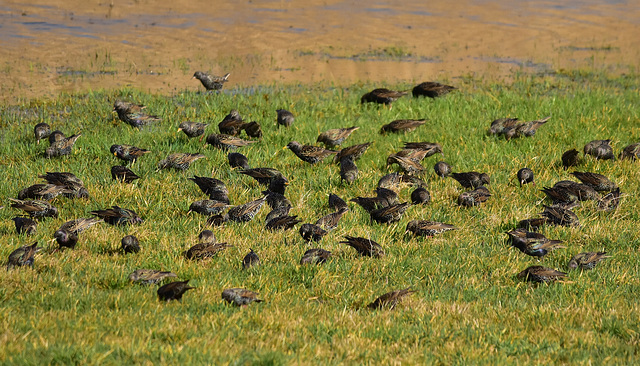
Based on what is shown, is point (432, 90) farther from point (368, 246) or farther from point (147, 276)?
point (147, 276)

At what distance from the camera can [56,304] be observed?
6.36m

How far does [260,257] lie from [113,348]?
110 inches

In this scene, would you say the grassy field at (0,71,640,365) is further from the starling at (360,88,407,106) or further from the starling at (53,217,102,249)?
the starling at (360,88,407,106)

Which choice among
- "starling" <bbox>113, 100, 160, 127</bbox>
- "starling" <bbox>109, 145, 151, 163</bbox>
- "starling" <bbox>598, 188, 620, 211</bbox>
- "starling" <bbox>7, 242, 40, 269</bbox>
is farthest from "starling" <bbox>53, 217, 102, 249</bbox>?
"starling" <bbox>598, 188, 620, 211</bbox>

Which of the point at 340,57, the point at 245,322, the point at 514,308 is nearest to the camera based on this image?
the point at 245,322

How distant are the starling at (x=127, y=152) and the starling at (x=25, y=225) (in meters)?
3.09

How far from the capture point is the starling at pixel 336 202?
987cm

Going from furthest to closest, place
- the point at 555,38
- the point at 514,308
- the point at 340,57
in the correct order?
the point at 555,38 → the point at 340,57 → the point at 514,308

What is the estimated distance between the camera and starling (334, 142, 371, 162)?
12.1 metres

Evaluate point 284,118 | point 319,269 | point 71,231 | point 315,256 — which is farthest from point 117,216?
point 284,118

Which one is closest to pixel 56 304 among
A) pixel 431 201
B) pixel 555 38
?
pixel 431 201

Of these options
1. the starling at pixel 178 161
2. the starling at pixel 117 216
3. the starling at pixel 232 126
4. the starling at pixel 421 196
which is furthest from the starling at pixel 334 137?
the starling at pixel 117 216

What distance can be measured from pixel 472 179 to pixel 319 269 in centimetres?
420

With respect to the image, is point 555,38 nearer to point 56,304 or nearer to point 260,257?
point 260,257
